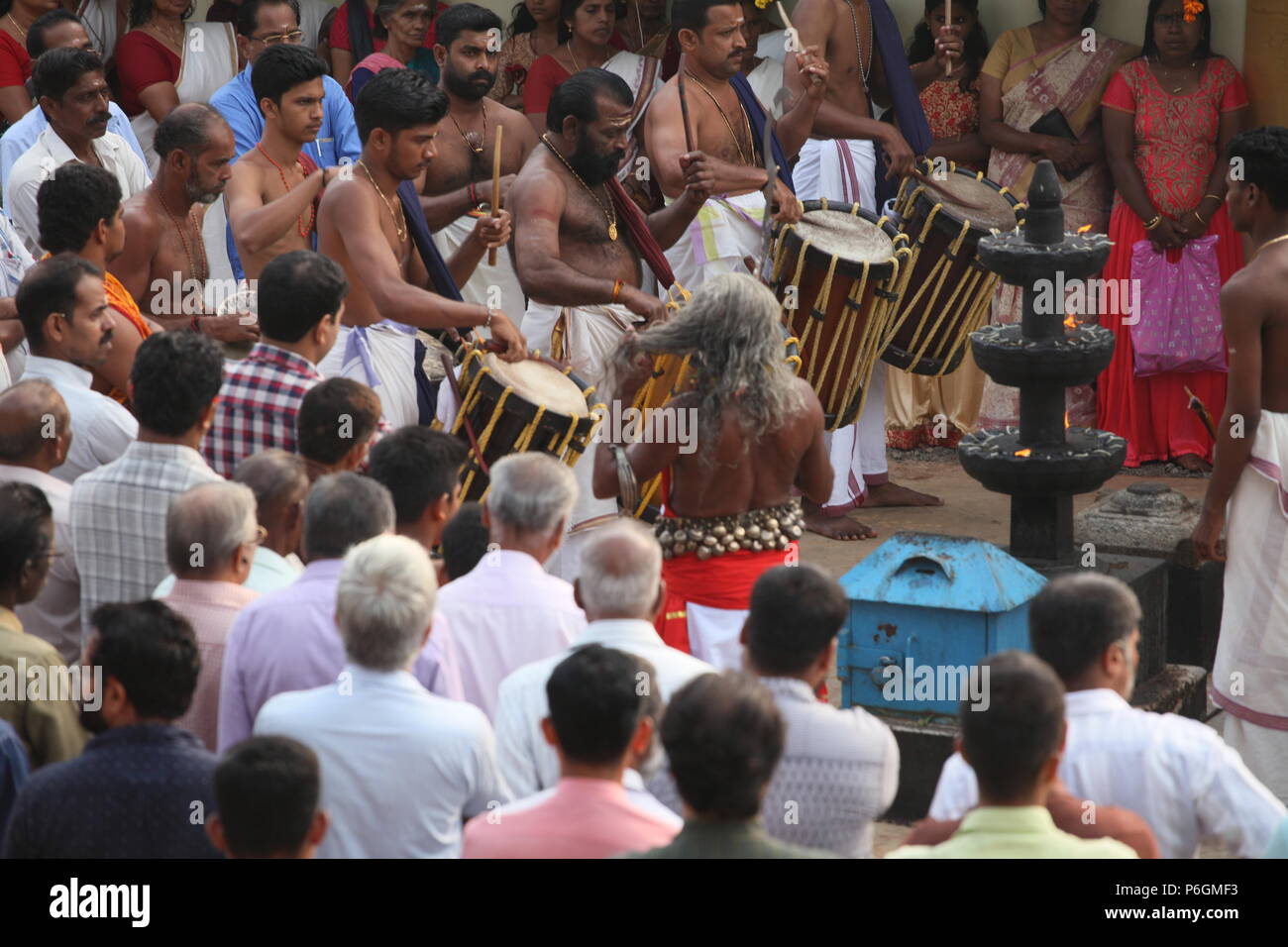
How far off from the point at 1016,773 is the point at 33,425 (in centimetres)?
258

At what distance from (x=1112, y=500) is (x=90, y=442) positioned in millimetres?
3481

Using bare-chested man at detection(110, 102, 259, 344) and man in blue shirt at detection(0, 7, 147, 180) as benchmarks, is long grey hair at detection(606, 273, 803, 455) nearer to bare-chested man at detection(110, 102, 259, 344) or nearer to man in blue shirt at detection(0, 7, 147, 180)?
bare-chested man at detection(110, 102, 259, 344)

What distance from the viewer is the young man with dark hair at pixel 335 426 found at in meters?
4.57

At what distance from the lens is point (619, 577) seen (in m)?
3.77

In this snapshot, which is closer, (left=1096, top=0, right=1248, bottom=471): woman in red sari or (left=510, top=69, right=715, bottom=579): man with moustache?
(left=510, top=69, right=715, bottom=579): man with moustache

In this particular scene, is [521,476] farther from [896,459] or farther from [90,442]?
[896,459]

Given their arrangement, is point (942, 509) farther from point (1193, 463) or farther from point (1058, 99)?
point (1058, 99)

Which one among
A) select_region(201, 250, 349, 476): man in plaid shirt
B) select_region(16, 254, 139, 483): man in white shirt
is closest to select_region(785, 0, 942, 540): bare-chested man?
select_region(201, 250, 349, 476): man in plaid shirt

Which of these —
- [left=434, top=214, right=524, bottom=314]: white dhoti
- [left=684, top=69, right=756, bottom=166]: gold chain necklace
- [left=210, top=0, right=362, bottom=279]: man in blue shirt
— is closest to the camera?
[left=210, top=0, right=362, bottom=279]: man in blue shirt

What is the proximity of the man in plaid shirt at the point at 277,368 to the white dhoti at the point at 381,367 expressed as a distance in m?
0.87

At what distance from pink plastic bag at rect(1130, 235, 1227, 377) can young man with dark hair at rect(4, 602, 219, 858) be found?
6806 mm

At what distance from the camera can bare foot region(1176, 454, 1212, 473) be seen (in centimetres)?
927

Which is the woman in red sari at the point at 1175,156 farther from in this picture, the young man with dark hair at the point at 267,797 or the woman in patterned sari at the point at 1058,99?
the young man with dark hair at the point at 267,797

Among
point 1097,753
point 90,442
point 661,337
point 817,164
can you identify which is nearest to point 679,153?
point 817,164
